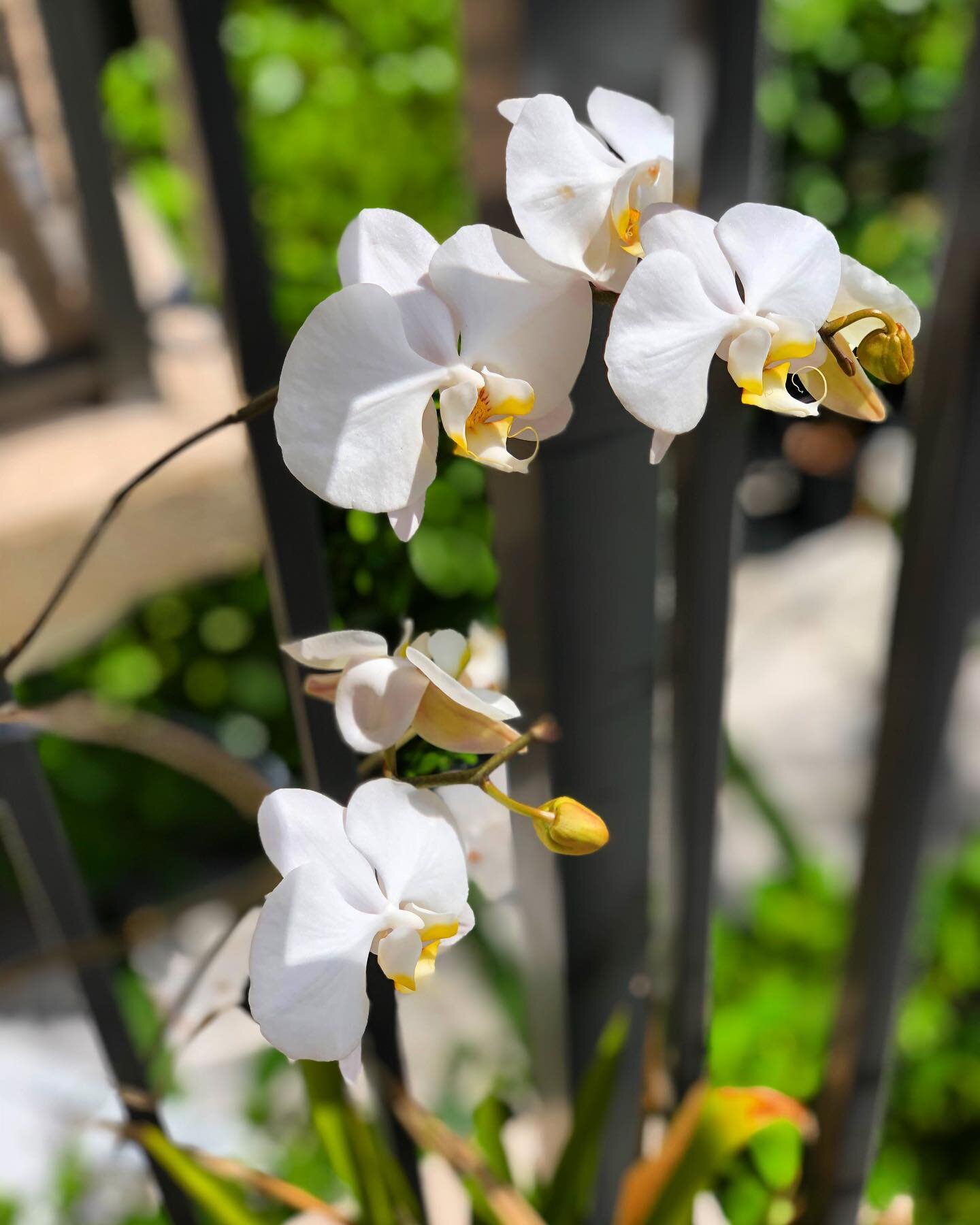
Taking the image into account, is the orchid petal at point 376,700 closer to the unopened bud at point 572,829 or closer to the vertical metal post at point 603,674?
the unopened bud at point 572,829

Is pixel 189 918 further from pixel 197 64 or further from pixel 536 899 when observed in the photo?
pixel 197 64

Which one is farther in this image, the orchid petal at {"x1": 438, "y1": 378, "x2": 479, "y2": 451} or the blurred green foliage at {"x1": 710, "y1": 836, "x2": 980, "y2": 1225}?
the blurred green foliage at {"x1": 710, "y1": 836, "x2": 980, "y2": 1225}

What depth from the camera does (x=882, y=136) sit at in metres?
2.68

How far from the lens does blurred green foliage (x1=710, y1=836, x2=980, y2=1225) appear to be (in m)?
1.14

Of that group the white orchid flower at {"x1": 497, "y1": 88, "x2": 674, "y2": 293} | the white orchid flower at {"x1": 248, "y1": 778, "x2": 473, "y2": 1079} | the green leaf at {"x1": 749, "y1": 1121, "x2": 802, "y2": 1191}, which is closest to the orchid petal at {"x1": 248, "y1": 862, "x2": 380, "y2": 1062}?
the white orchid flower at {"x1": 248, "y1": 778, "x2": 473, "y2": 1079}

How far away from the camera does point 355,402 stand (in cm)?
32

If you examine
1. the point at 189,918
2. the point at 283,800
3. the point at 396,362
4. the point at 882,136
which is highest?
the point at 396,362

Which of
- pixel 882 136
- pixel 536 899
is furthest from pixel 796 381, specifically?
pixel 882 136

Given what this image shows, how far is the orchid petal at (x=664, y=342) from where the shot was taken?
1.01 feet

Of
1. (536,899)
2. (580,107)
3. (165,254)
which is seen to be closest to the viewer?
(580,107)

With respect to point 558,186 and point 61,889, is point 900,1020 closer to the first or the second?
point 61,889

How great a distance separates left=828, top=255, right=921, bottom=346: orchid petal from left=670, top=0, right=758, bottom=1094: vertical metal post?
19 cm

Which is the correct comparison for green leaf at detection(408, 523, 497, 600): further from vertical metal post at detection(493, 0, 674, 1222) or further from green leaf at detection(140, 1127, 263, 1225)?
green leaf at detection(140, 1127, 263, 1225)

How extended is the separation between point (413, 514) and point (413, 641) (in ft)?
0.20
